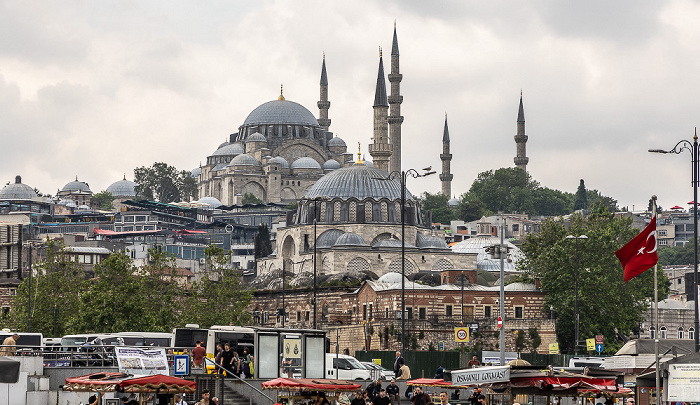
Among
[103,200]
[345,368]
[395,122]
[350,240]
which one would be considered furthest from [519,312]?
[103,200]

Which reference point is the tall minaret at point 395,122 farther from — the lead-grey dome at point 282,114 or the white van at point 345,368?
the white van at point 345,368

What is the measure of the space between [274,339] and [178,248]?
8836 centimetres

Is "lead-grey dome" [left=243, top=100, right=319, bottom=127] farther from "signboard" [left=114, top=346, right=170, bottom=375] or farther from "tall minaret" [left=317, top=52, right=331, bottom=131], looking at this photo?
"signboard" [left=114, top=346, right=170, bottom=375]

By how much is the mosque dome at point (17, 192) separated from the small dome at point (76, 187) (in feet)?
61.7

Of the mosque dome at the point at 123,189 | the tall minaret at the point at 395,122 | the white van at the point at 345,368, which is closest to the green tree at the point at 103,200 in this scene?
the mosque dome at the point at 123,189

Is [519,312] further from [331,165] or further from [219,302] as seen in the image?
[331,165]

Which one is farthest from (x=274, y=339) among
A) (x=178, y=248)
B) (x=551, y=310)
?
(x=178, y=248)

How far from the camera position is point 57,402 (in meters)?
28.6

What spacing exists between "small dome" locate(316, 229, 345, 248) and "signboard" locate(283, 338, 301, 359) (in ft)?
184

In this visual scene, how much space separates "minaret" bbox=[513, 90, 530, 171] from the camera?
150 metres

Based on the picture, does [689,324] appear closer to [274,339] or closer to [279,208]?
[274,339]

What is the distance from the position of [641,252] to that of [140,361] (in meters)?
10.7

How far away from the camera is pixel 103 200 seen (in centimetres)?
16850

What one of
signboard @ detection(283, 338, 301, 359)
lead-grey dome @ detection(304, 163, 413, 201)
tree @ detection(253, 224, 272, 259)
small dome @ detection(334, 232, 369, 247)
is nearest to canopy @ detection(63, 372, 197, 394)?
signboard @ detection(283, 338, 301, 359)
